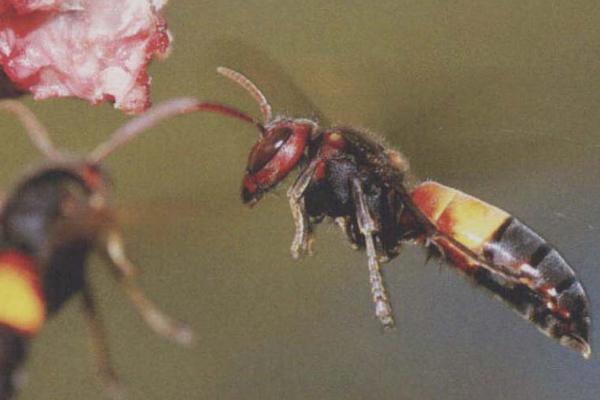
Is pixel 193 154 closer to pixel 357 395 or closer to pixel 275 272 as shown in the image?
pixel 275 272

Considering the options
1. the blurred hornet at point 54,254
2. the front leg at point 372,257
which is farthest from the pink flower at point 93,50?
the front leg at point 372,257

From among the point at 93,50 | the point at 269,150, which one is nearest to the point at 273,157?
the point at 269,150

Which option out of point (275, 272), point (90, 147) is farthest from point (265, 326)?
point (90, 147)

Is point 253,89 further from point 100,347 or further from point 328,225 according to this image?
point 100,347

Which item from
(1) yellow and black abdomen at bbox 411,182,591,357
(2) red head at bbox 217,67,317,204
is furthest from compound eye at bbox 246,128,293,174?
(1) yellow and black abdomen at bbox 411,182,591,357

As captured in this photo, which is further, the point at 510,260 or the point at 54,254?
the point at 510,260

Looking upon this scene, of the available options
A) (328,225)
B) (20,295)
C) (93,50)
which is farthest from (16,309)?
(328,225)
